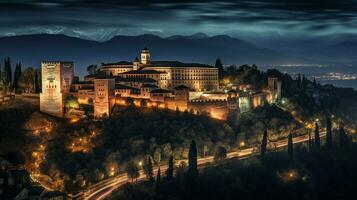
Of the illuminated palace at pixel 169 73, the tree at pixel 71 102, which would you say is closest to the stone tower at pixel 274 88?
the illuminated palace at pixel 169 73

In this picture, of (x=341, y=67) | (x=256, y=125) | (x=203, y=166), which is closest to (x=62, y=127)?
(x=203, y=166)

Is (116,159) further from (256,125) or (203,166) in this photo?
(256,125)

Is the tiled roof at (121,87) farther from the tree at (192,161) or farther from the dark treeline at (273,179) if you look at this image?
the dark treeline at (273,179)

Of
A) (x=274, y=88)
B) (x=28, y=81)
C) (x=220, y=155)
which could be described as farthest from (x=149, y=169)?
(x=274, y=88)

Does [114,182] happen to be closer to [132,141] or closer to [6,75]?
[132,141]

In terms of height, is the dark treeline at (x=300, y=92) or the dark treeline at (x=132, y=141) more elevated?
the dark treeline at (x=300, y=92)
